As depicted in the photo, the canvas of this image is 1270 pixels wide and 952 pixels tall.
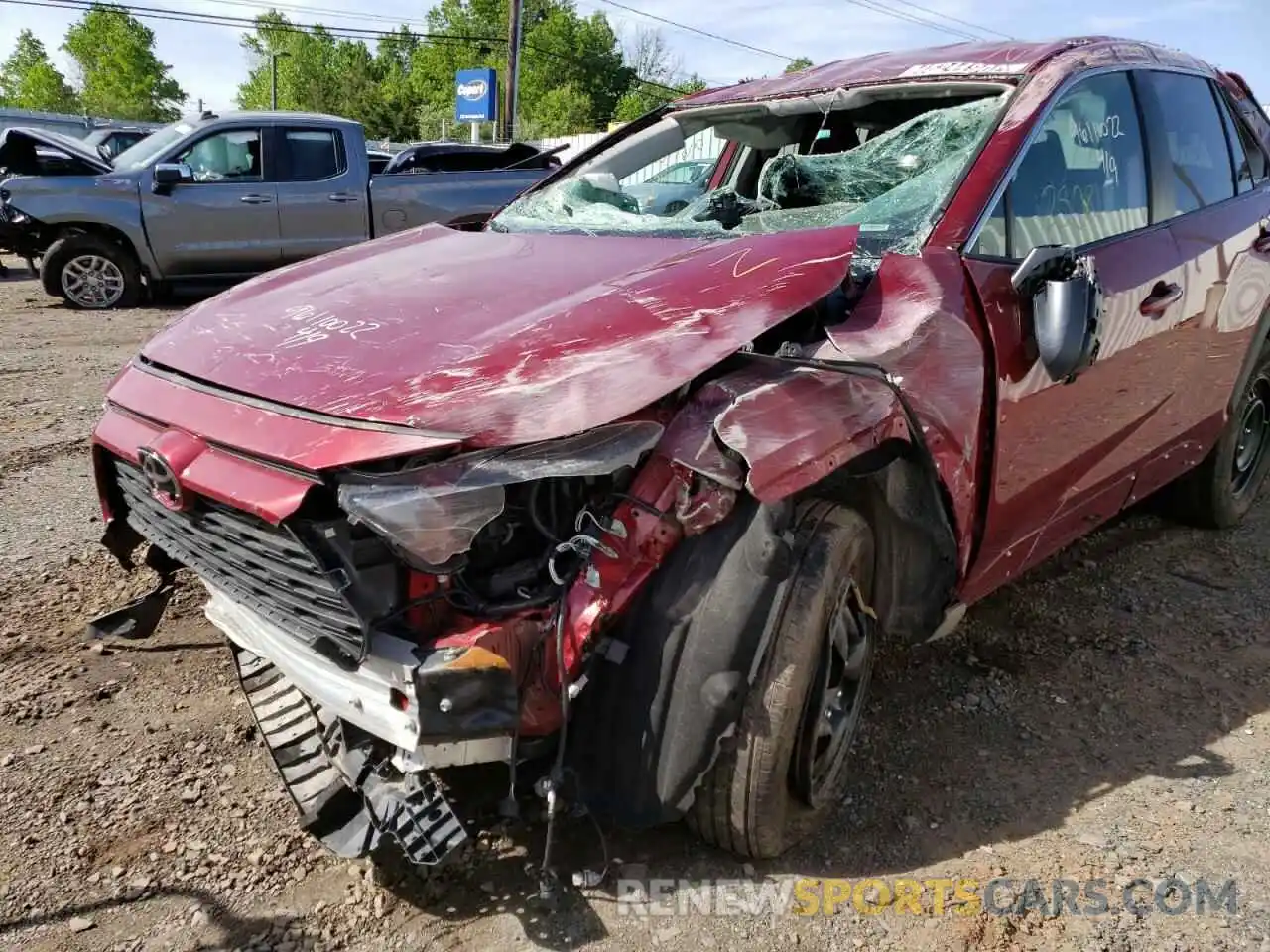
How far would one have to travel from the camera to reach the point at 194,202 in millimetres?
9062

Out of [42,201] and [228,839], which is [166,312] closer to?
[42,201]

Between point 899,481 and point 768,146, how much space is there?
1839 mm

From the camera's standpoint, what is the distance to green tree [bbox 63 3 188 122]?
54344 mm

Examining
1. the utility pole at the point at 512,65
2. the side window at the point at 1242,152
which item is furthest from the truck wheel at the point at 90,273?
the utility pole at the point at 512,65

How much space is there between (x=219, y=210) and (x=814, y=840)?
8744 millimetres

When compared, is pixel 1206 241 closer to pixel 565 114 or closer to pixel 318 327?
pixel 318 327

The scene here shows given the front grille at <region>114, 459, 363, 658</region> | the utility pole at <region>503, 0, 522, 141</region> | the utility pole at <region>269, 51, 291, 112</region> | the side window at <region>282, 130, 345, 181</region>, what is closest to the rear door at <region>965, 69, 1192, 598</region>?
the front grille at <region>114, 459, 363, 658</region>

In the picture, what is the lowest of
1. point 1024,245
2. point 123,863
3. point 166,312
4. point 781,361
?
point 166,312

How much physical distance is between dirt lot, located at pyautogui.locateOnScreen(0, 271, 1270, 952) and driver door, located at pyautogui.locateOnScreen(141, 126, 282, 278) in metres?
6.32

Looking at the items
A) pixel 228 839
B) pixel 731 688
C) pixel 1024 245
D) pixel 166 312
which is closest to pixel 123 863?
pixel 228 839

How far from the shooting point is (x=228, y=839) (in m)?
2.27

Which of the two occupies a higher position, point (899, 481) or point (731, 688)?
point (899, 481)

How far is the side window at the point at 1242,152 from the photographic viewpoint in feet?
12.2

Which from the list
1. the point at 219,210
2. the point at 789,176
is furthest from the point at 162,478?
the point at 219,210
